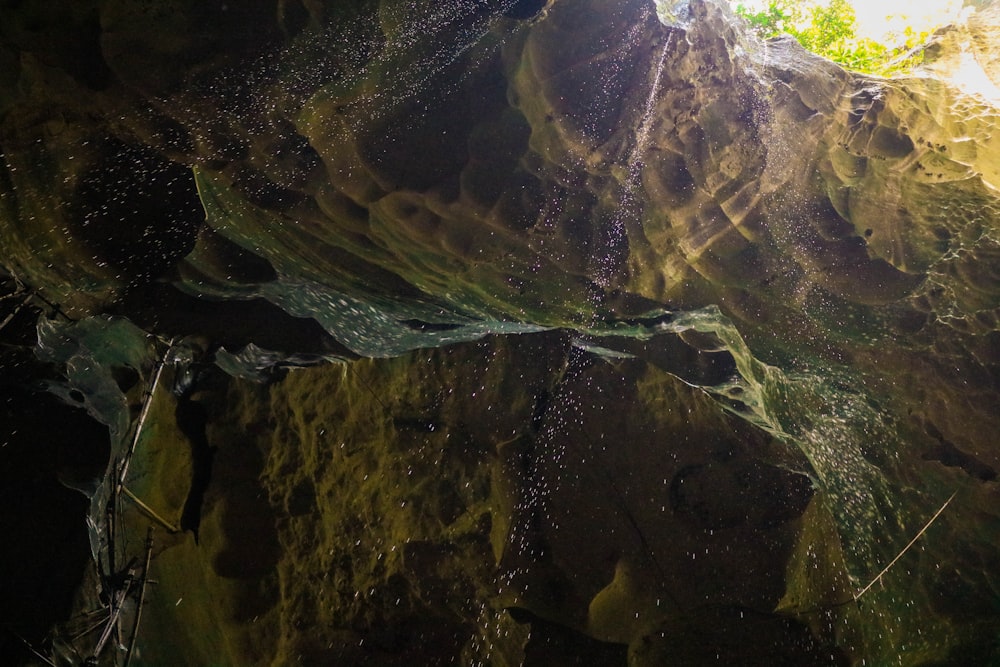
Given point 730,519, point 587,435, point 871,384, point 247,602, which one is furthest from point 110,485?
point 871,384

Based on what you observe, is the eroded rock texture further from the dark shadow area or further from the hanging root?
the dark shadow area

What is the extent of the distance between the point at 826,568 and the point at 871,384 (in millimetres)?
1269

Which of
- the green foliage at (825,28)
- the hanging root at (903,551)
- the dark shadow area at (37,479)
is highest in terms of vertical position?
the green foliage at (825,28)

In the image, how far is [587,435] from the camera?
13.1ft

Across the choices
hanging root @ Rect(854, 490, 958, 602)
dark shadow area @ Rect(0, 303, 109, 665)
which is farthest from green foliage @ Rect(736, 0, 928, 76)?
dark shadow area @ Rect(0, 303, 109, 665)

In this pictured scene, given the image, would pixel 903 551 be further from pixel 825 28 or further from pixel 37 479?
pixel 825 28

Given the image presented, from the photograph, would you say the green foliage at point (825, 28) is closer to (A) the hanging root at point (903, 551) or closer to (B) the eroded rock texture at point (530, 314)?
(B) the eroded rock texture at point (530, 314)

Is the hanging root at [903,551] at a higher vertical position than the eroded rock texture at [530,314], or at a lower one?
lower

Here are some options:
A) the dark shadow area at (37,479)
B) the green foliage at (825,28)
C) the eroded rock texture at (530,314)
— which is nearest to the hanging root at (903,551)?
the eroded rock texture at (530,314)

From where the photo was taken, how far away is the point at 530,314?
3.96 meters

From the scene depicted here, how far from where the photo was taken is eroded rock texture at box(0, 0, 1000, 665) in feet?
11.1

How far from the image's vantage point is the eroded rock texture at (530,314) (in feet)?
11.1

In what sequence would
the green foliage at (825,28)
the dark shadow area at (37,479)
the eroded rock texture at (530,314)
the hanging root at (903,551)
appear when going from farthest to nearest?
the green foliage at (825,28), the hanging root at (903,551), the eroded rock texture at (530,314), the dark shadow area at (37,479)

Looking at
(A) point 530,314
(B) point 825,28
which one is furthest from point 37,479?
(B) point 825,28
